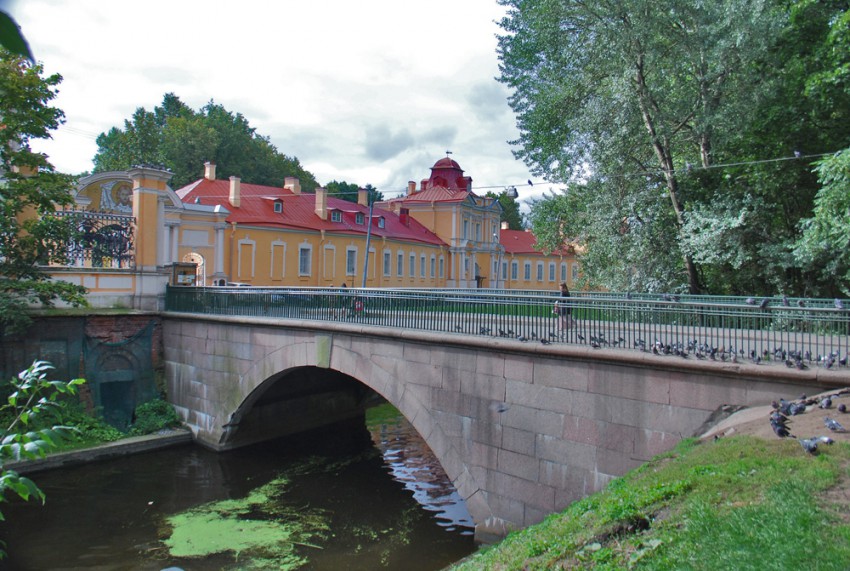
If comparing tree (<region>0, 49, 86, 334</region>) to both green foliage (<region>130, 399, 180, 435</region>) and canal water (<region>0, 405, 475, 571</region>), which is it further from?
canal water (<region>0, 405, 475, 571</region>)

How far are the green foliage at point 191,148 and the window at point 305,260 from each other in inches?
575

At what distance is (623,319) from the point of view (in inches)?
343

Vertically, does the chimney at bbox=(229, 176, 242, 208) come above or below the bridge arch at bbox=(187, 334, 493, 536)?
above

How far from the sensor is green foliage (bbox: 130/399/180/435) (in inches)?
653

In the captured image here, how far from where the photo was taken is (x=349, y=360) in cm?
1241

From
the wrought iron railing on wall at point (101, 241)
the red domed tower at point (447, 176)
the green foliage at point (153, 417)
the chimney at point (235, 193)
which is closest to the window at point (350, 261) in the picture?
the chimney at point (235, 193)

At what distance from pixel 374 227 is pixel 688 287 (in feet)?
86.0

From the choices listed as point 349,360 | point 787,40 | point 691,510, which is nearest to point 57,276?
point 349,360

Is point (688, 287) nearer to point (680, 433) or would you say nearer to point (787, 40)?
point (787, 40)

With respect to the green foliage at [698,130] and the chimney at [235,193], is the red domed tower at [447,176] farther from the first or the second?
the green foliage at [698,130]

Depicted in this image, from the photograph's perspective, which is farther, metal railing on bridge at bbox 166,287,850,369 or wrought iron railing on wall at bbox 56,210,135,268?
wrought iron railing on wall at bbox 56,210,135,268

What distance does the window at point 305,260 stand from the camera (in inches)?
1367

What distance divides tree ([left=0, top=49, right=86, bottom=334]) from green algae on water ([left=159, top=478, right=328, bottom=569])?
6.69 metres

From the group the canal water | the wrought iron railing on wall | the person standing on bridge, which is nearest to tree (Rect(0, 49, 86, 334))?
the wrought iron railing on wall
